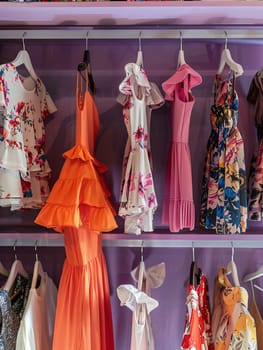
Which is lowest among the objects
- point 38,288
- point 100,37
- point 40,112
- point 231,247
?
point 38,288

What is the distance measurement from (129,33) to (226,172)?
0.60 meters

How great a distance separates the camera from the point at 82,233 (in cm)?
107

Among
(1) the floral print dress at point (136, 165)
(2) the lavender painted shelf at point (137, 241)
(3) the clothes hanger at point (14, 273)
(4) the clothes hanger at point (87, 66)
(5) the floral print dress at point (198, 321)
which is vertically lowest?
(5) the floral print dress at point (198, 321)

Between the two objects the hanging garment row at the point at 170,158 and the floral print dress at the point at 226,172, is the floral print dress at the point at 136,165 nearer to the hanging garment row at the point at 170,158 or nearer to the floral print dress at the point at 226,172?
the hanging garment row at the point at 170,158

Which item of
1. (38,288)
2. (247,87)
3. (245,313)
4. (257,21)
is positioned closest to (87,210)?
(38,288)

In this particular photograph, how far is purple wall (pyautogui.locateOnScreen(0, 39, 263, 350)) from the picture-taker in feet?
4.22

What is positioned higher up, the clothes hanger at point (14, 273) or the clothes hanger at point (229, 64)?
the clothes hanger at point (229, 64)

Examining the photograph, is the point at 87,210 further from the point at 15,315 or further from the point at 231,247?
the point at 231,247

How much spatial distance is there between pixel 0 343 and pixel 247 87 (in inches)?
45.6

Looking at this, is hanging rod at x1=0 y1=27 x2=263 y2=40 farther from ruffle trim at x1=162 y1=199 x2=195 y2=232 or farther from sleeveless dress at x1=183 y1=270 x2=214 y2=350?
sleeveless dress at x1=183 y1=270 x2=214 y2=350

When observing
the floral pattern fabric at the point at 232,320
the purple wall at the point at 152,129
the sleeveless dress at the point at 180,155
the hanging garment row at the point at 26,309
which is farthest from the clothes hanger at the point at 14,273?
the floral pattern fabric at the point at 232,320

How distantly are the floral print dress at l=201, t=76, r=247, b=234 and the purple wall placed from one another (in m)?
0.18

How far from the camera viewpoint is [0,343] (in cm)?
104

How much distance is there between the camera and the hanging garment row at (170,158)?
1.03 meters
